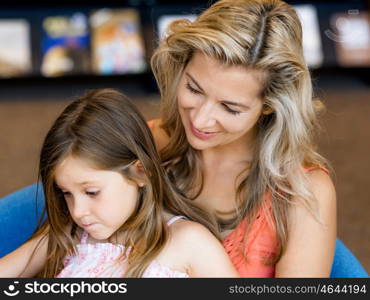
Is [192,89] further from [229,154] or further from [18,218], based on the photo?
[18,218]

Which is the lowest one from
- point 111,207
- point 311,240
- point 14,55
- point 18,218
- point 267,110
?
point 14,55

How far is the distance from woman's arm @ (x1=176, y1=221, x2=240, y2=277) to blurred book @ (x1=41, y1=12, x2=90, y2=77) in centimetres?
307

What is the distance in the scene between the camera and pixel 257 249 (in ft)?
5.41

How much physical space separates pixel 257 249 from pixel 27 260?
0.54 meters

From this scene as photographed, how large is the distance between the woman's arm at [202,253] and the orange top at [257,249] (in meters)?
0.14

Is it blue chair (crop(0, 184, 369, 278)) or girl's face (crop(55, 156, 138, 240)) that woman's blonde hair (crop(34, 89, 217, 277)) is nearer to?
girl's face (crop(55, 156, 138, 240))

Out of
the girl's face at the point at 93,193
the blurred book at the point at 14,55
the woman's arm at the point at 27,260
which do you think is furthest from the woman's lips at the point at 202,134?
the blurred book at the point at 14,55

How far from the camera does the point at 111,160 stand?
4.84 feet

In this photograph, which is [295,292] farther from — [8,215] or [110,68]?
[110,68]

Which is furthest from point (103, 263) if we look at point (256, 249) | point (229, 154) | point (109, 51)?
point (109, 51)

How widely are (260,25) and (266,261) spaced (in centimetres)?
54

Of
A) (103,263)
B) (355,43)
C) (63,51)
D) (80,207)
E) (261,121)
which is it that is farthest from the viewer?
(355,43)

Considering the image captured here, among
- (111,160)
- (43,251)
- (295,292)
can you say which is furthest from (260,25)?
(43,251)

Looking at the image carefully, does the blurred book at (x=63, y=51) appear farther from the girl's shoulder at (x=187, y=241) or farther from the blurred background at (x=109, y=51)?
the girl's shoulder at (x=187, y=241)
